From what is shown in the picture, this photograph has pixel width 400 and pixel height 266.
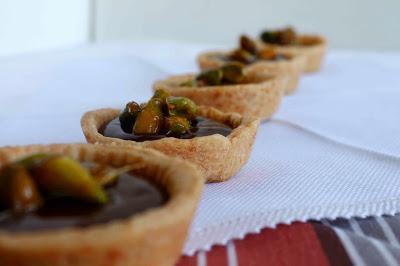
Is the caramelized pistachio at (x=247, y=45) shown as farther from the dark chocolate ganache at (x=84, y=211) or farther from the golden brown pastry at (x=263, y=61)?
the dark chocolate ganache at (x=84, y=211)

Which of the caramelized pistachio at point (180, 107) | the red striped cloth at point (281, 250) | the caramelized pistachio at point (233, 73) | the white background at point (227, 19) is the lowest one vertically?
the white background at point (227, 19)

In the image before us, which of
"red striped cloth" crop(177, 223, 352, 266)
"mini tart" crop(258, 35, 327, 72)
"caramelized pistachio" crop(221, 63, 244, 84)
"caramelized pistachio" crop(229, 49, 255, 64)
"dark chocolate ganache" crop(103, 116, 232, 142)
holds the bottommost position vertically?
"mini tart" crop(258, 35, 327, 72)

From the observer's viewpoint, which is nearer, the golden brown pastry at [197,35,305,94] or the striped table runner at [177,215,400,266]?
the striped table runner at [177,215,400,266]

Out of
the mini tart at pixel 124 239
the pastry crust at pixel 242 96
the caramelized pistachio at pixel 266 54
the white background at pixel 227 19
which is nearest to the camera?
the mini tart at pixel 124 239

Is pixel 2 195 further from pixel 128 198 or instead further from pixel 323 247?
pixel 323 247

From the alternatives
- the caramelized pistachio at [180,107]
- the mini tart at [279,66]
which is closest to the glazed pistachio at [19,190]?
the caramelized pistachio at [180,107]

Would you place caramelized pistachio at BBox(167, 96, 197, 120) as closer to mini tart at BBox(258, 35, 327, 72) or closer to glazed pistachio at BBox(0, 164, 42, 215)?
glazed pistachio at BBox(0, 164, 42, 215)

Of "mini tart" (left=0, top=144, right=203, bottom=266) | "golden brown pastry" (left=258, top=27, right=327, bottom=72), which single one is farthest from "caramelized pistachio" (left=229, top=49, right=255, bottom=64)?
"mini tart" (left=0, top=144, right=203, bottom=266)

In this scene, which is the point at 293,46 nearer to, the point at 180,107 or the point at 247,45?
the point at 247,45
